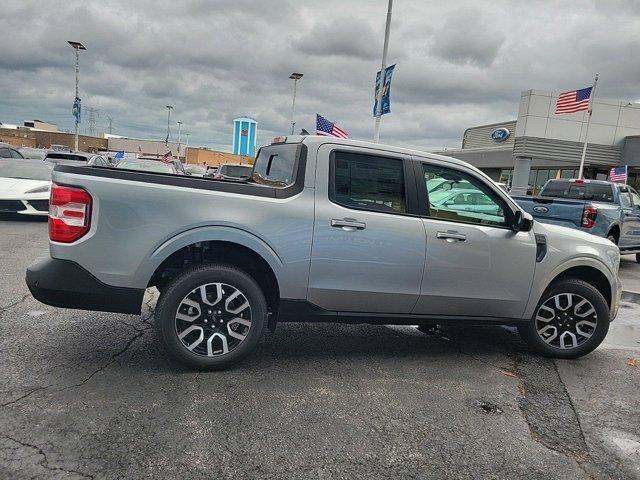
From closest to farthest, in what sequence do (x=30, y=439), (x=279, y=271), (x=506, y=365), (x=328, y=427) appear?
(x=30, y=439)
(x=328, y=427)
(x=279, y=271)
(x=506, y=365)

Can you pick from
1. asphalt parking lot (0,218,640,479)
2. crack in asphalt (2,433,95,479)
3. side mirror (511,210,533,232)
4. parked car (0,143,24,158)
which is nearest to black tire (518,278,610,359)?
asphalt parking lot (0,218,640,479)

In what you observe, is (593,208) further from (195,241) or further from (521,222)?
(195,241)

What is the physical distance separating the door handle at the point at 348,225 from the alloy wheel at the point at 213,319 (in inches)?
35.7

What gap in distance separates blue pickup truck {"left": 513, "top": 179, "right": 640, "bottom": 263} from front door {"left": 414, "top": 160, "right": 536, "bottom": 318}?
487 cm

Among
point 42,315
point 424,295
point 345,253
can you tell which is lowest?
point 42,315

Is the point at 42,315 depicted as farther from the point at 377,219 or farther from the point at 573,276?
the point at 573,276

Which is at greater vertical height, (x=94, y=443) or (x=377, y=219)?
(x=377, y=219)

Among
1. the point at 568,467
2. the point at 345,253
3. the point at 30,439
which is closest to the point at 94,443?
the point at 30,439

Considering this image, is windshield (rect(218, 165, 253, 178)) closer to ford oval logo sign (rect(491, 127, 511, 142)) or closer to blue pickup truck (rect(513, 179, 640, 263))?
blue pickup truck (rect(513, 179, 640, 263))

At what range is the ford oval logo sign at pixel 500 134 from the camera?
37.6 meters

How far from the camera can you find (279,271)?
3861 millimetres

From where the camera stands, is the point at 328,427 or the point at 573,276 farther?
the point at 573,276

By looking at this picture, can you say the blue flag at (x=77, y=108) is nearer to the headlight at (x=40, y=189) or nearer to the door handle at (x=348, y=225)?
the headlight at (x=40, y=189)

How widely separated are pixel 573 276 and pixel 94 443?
440 cm
